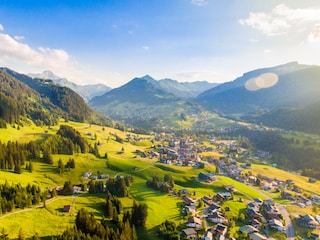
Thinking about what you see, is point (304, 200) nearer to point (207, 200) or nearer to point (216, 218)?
point (207, 200)

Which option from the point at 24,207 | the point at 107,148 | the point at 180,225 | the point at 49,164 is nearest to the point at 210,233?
the point at 180,225

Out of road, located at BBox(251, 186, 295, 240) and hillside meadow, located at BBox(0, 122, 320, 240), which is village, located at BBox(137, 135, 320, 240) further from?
hillside meadow, located at BBox(0, 122, 320, 240)

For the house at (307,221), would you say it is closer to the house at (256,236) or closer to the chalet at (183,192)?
the house at (256,236)

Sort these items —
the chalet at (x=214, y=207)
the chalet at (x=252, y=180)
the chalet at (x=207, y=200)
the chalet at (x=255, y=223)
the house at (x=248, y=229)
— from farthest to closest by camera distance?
the chalet at (x=252, y=180), the chalet at (x=207, y=200), the chalet at (x=214, y=207), the chalet at (x=255, y=223), the house at (x=248, y=229)

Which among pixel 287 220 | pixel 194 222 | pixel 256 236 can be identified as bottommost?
pixel 287 220

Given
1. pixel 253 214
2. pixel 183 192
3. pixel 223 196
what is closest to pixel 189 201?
pixel 183 192

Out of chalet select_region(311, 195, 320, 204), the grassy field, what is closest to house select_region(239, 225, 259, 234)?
chalet select_region(311, 195, 320, 204)

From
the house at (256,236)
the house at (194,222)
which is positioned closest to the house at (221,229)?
the house at (194,222)
